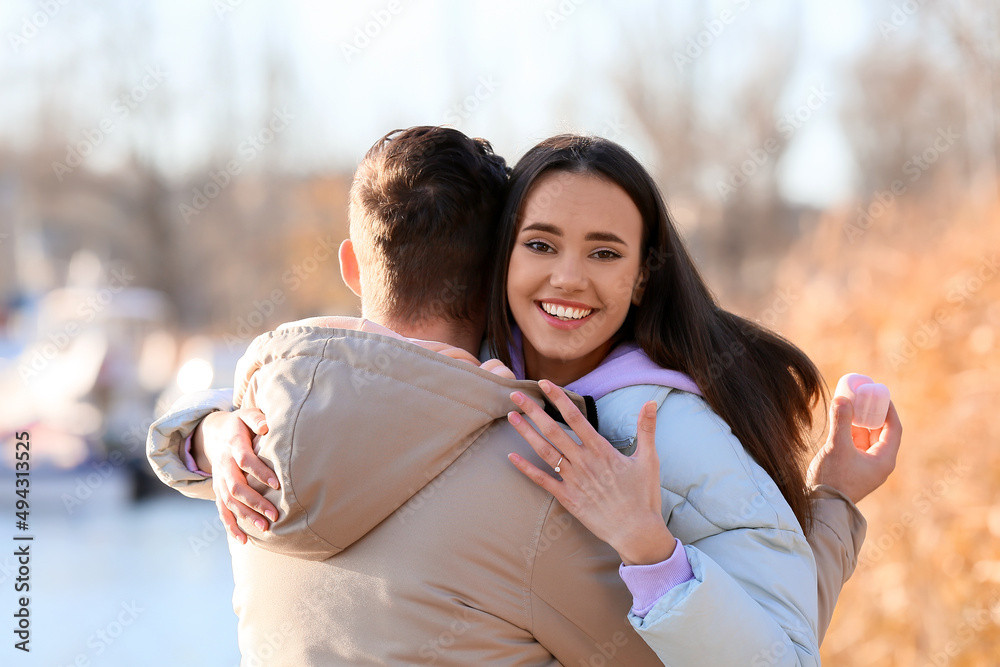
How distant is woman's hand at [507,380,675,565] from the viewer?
1.61 metres

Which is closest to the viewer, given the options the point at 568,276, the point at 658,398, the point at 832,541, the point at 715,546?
the point at 715,546

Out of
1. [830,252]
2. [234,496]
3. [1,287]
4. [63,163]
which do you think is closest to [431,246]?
[234,496]

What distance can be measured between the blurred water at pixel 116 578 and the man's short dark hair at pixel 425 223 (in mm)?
4748

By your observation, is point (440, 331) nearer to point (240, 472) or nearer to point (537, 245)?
point (537, 245)

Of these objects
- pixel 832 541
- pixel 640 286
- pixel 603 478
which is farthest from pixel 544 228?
pixel 832 541

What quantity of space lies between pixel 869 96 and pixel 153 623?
12024 mm

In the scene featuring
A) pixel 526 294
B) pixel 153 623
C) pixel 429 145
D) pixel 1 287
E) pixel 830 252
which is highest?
pixel 429 145

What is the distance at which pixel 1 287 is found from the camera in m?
26.8

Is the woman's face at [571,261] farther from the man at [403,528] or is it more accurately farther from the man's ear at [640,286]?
the man at [403,528]

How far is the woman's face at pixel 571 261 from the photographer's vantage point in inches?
80.7

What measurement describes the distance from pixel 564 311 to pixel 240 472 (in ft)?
2.53

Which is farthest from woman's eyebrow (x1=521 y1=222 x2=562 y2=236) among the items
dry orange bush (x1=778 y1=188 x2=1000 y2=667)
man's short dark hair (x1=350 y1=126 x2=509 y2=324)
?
dry orange bush (x1=778 y1=188 x2=1000 y2=667)

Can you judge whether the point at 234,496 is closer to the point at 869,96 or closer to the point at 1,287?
the point at 869,96

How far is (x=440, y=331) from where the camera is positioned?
6.65 ft
